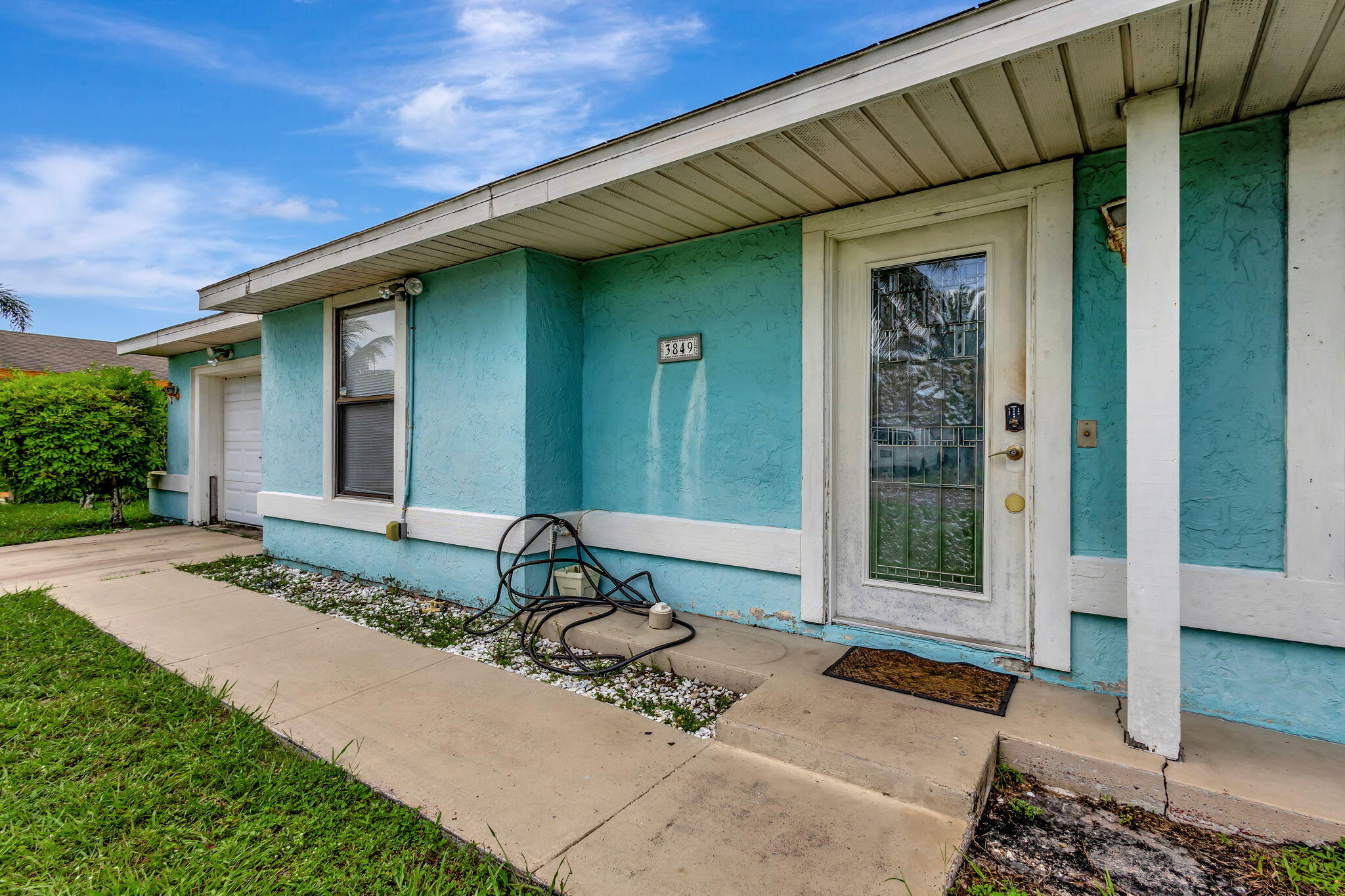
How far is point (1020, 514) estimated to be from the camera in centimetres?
244

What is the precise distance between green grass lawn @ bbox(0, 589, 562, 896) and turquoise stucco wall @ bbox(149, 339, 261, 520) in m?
6.32

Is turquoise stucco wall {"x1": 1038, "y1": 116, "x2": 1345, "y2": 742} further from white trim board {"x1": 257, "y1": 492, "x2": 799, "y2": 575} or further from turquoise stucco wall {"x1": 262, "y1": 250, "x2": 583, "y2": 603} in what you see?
turquoise stucco wall {"x1": 262, "y1": 250, "x2": 583, "y2": 603}

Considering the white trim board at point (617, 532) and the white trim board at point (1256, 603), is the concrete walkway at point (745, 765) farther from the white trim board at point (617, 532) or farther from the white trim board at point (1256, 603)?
the white trim board at point (617, 532)

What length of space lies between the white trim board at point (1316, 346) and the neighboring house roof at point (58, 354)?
2023 centimetres

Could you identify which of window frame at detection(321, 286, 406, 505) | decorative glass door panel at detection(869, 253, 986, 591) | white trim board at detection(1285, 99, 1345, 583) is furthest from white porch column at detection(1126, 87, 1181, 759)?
window frame at detection(321, 286, 406, 505)

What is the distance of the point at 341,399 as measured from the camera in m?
4.71

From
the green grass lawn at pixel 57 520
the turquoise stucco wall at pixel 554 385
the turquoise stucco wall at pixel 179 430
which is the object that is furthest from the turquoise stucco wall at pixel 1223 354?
the green grass lawn at pixel 57 520

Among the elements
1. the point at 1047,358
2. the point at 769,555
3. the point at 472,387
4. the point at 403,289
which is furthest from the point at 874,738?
the point at 403,289

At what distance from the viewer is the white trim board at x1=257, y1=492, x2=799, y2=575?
303 cm

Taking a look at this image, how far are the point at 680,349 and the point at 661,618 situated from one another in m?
1.54

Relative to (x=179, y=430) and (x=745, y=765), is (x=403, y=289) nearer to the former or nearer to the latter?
(x=745, y=765)

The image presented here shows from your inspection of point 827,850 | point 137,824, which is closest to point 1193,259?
point 827,850

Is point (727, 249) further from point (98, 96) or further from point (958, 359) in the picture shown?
point (98, 96)

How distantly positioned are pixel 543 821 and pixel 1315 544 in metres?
2.66
